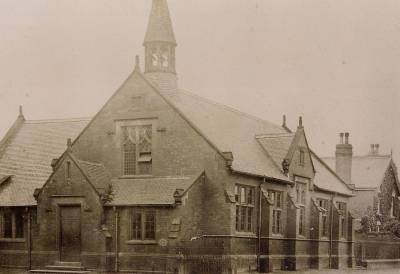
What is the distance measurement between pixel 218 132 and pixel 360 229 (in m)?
25.4

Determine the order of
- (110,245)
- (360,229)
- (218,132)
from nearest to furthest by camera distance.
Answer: (110,245) → (218,132) → (360,229)

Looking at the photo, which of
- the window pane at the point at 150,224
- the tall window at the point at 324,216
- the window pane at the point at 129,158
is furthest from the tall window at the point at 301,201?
the window pane at the point at 150,224

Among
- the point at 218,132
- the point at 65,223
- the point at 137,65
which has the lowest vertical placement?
the point at 65,223

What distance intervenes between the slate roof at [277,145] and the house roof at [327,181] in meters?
4.93

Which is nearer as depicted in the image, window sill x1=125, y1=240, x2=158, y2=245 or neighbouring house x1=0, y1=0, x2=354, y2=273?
window sill x1=125, y1=240, x2=158, y2=245

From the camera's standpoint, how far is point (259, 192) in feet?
135

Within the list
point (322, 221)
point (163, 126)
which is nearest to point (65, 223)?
point (163, 126)

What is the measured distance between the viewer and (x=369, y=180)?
224 ft

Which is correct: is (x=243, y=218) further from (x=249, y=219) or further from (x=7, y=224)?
(x=7, y=224)

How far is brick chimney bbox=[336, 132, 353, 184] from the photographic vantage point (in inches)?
2411

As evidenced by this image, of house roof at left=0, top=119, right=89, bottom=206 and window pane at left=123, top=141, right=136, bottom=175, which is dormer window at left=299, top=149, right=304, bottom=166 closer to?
window pane at left=123, top=141, right=136, bottom=175

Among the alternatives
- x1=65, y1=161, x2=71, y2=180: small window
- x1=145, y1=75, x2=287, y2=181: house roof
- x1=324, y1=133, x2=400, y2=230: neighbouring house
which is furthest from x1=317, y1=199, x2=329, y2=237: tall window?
x1=65, y1=161, x2=71, y2=180: small window

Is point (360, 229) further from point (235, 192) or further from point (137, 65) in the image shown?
point (137, 65)

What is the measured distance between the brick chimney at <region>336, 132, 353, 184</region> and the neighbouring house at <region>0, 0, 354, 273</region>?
16.1m
